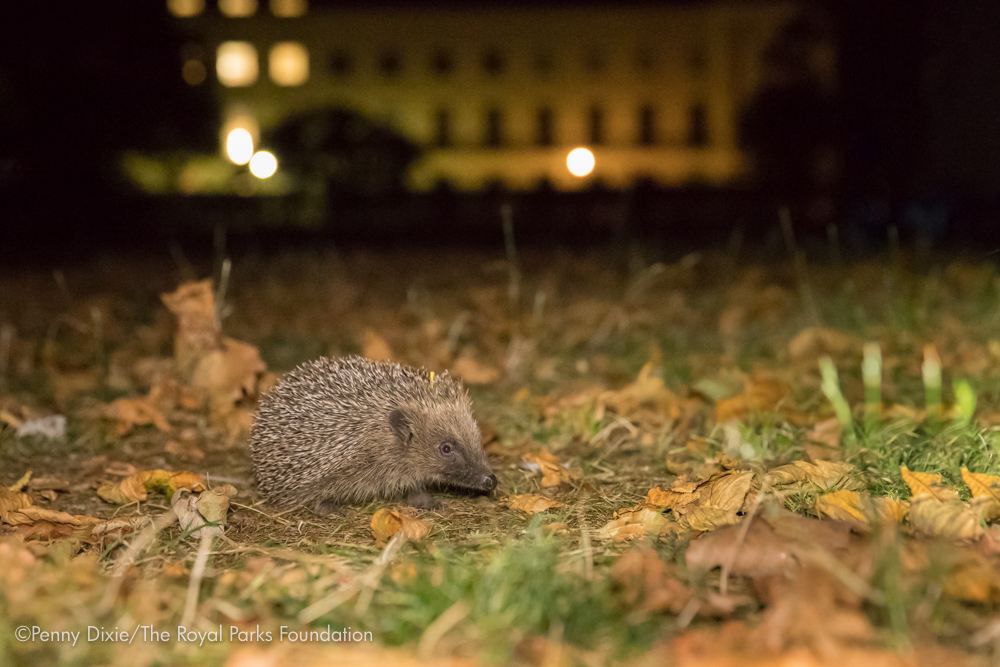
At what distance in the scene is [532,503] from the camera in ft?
12.0

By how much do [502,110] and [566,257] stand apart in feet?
→ 174

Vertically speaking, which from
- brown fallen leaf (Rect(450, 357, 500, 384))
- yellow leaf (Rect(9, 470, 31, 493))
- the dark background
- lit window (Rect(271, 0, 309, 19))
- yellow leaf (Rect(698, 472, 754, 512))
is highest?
lit window (Rect(271, 0, 309, 19))

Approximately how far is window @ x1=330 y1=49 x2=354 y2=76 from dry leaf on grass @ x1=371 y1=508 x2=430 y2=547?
67.0 meters

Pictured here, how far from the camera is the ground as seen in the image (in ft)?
7.59

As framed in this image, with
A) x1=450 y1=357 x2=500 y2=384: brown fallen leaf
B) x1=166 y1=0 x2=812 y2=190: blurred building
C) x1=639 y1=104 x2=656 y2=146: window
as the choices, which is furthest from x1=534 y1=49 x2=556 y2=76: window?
x1=450 y1=357 x2=500 y2=384: brown fallen leaf

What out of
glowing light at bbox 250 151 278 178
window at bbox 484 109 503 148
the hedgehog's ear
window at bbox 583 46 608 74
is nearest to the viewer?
the hedgehog's ear

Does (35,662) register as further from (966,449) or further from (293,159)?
(293,159)

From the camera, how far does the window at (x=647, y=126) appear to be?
6581cm

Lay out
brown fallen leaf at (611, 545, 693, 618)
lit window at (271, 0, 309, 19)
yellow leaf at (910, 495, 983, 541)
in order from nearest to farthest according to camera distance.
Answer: brown fallen leaf at (611, 545, 693, 618) < yellow leaf at (910, 495, 983, 541) < lit window at (271, 0, 309, 19)

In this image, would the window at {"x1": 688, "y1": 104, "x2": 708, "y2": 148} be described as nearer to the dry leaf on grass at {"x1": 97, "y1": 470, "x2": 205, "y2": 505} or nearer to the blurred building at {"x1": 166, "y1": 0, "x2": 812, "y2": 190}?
the blurred building at {"x1": 166, "y1": 0, "x2": 812, "y2": 190}

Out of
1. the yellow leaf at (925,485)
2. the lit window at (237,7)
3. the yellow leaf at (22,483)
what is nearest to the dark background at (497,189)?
the yellow leaf at (925,485)

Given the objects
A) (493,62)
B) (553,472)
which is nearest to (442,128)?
(493,62)

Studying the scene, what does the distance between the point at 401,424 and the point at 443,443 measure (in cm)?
25

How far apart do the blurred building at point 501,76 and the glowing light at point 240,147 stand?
57583 mm
